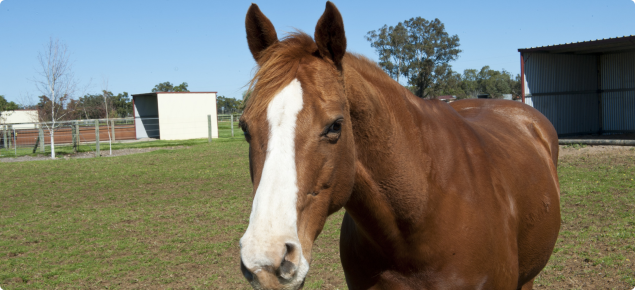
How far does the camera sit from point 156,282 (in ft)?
14.5

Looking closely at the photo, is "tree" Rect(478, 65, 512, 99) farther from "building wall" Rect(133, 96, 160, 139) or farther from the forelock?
the forelock

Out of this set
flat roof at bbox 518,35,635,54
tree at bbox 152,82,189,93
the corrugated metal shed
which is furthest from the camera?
tree at bbox 152,82,189,93

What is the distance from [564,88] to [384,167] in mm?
Result: 21292

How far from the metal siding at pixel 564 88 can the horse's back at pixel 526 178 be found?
16880 mm

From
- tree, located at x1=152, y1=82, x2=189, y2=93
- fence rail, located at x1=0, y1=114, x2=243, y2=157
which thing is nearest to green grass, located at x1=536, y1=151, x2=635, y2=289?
fence rail, located at x1=0, y1=114, x2=243, y2=157

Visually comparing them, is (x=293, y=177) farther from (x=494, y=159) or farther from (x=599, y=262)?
(x=599, y=262)

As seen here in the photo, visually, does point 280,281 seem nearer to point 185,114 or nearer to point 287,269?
point 287,269

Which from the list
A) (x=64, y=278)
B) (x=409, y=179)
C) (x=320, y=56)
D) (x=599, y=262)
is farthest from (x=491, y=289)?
(x=64, y=278)

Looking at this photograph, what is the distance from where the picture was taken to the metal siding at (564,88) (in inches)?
739

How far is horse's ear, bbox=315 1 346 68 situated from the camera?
5.45ft

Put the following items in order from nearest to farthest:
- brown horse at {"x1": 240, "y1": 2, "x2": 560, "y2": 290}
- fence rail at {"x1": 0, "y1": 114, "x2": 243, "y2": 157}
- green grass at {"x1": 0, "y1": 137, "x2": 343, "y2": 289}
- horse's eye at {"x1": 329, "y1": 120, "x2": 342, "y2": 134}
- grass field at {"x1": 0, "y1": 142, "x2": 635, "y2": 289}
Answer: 1. brown horse at {"x1": 240, "y1": 2, "x2": 560, "y2": 290}
2. horse's eye at {"x1": 329, "y1": 120, "x2": 342, "y2": 134}
3. grass field at {"x1": 0, "y1": 142, "x2": 635, "y2": 289}
4. green grass at {"x1": 0, "y1": 137, "x2": 343, "y2": 289}
5. fence rail at {"x1": 0, "y1": 114, "x2": 243, "y2": 157}

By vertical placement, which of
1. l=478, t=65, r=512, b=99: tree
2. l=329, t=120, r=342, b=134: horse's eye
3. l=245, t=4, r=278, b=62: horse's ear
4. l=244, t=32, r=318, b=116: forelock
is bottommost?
l=329, t=120, r=342, b=134: horse's eye

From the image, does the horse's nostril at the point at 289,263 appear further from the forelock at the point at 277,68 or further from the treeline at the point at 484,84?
the treeline at the point at 484,84

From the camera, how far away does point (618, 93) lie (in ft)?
66.3
